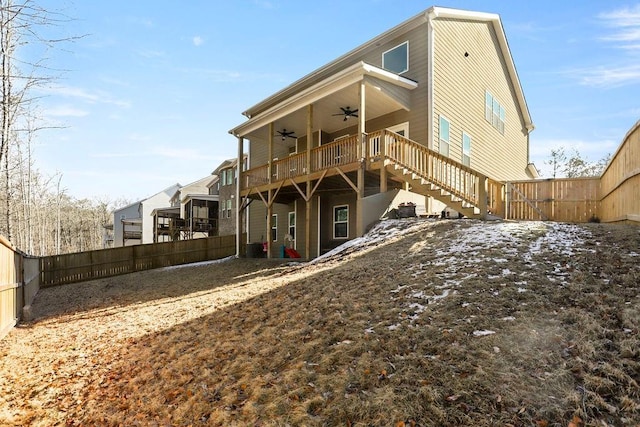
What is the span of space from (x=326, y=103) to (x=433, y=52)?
4.28 m

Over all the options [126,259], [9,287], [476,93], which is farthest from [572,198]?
[126,259]

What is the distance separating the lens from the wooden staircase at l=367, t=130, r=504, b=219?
1009 cm

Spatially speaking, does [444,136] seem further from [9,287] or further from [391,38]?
[9,287]

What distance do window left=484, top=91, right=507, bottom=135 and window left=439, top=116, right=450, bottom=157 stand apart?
416 cm

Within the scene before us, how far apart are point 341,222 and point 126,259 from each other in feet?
33.9

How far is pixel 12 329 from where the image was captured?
7.17 meters

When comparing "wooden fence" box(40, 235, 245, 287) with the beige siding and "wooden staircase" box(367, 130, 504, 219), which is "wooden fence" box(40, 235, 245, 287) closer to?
"wooden staircase" box(367, 130, 504, 219)

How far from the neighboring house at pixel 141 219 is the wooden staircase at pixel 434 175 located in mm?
33900

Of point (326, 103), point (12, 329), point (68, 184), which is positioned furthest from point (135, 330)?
point (68, 184)

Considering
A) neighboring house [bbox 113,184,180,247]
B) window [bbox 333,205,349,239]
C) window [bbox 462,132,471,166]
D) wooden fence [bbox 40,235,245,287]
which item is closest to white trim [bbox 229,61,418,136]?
window [bbox 462,132,471,166]

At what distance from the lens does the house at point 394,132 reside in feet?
34.9

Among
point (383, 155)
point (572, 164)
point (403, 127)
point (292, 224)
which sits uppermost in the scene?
point (572, 164)

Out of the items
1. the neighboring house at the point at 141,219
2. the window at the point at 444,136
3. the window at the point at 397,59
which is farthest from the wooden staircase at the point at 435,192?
the neighboring house at the point at 141,219

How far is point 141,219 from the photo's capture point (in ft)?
143
